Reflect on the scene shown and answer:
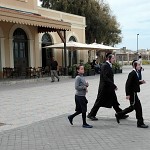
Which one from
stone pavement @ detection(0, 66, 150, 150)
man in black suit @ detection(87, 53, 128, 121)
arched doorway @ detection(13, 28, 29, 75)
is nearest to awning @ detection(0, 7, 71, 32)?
arched doorway @ detection(13, 28, 29, 75)

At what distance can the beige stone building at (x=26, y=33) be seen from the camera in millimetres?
20134

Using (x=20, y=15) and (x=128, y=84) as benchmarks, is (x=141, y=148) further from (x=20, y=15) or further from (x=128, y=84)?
(x=20, y=15)

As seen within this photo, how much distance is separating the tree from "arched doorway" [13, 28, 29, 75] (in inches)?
627

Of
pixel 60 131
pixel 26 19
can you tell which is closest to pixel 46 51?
pixel 26 19

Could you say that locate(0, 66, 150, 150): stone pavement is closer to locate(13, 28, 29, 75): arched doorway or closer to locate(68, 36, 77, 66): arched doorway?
locate(13, 28, 29, 75): arched doorway

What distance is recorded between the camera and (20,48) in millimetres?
23969

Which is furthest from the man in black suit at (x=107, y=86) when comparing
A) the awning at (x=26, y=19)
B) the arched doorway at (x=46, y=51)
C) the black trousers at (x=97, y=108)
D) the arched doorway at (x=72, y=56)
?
the arched doorway at (x=72, y=56)

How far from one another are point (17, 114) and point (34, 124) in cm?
159

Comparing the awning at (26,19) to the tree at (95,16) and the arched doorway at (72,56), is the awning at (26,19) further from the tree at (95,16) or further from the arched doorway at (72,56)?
the tree at (95,16)

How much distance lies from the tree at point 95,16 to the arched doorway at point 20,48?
15929 millimetres

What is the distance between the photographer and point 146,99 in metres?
12.1

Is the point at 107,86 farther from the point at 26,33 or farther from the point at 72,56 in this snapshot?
the point at 72,56

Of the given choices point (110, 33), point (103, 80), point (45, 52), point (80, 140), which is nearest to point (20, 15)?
point (45, 52)

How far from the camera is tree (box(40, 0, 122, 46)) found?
3925 cm
